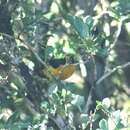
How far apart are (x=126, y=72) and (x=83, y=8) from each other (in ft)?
1.16

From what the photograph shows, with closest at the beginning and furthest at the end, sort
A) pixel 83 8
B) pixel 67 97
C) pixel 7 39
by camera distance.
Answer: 1. pixel 67 97
2. pixel 7 39
3. pixel 83 8

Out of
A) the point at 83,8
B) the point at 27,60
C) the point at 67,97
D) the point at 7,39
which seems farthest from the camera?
the point at 83,8

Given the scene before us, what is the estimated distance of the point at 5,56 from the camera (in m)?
1.39

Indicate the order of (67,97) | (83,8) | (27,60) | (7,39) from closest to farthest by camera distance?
(67,97) < (7,39) < (27,60) < (83,8)

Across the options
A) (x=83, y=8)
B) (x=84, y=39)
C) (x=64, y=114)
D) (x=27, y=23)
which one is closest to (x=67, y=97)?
(x=64, y=114)

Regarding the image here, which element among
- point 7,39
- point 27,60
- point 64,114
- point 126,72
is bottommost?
point 126,72

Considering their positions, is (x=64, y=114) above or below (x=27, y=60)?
below

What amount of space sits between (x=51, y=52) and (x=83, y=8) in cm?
62

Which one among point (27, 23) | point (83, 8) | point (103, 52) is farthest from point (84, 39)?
point (83, 8)

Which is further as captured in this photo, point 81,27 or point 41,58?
point 41,58

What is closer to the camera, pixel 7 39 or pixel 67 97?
pixel 67 97

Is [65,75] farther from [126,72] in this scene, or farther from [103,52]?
[126,72]

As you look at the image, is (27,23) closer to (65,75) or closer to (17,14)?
(17,14)

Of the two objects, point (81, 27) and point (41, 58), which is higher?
point (81, 27)
